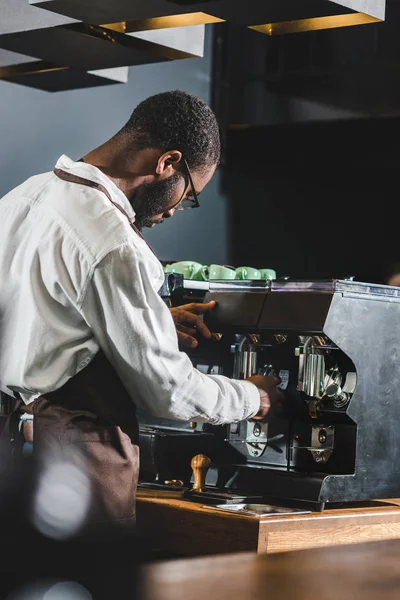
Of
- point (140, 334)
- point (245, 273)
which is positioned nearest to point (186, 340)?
point (140, 334)

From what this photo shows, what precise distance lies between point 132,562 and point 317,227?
12.6ft

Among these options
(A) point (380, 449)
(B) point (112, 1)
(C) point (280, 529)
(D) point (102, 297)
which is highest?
A: (B) point (112, 1)

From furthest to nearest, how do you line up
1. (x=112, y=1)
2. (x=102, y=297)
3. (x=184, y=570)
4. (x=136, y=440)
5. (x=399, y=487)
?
1. (x=399, y=487)
2. (x=112, y=1)
3. (x=136, y=440)
4. (x=102, y=297)
5. (x=184, y=570)

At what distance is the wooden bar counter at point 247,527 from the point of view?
1.98m

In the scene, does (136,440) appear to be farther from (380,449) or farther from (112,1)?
(112,1)

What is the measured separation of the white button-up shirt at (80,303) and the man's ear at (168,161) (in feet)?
0.68

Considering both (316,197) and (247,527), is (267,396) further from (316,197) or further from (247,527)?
(316,197)

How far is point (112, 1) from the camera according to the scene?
2.11 meters

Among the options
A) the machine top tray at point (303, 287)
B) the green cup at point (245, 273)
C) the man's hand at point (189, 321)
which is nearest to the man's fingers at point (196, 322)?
the man's hand at point (189, 321)

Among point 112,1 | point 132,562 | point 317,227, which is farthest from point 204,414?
point 317,227

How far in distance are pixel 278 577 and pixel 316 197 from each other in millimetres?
3893

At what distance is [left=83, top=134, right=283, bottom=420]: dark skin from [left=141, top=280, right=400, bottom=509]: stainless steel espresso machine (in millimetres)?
62

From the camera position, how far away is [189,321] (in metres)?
2.33

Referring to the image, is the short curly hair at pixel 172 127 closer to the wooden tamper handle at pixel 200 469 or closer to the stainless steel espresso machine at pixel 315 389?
the stainless steel espresso machine at pixel 315 389
